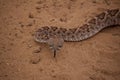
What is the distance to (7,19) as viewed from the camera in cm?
798

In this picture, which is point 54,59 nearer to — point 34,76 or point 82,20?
point 34,76

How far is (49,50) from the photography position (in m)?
6.70

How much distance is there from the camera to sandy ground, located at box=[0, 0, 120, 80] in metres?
5.98

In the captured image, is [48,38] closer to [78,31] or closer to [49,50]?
[49,50]

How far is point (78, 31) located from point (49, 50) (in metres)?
0.97

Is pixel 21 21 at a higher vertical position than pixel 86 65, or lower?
higher

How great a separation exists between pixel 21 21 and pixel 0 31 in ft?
2.35

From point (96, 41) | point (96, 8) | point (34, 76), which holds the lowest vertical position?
point (34, 76)

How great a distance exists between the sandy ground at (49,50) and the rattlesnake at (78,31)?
15 cm

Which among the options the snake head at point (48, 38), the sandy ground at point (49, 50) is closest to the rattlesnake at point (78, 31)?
the snake head at point (48, 38)

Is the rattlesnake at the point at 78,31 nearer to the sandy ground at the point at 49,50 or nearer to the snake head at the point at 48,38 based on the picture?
the snake head at the point at 48,38

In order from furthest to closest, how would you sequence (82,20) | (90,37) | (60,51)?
(82,20) → (90,37) → (60,51)

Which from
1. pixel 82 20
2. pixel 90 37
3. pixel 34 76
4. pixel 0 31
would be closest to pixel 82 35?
pixel 90 37

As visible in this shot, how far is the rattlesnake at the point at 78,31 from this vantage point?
22.6 feet
